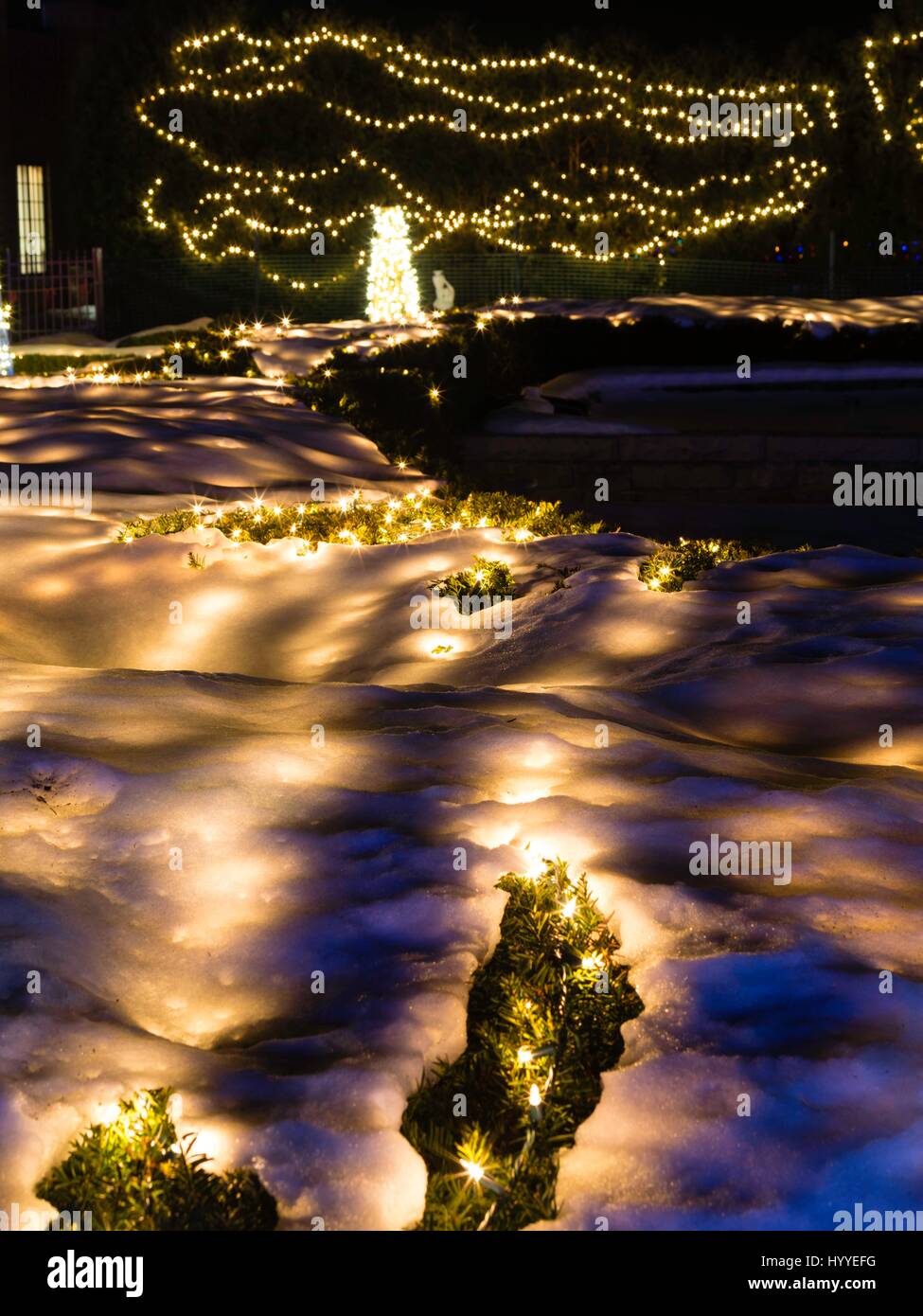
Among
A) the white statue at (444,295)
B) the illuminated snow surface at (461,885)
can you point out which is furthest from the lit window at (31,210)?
the illuminated snow surface at (461,885)

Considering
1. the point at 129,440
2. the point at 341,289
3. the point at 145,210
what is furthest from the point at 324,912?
the point at 145,210

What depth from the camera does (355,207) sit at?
2473cm

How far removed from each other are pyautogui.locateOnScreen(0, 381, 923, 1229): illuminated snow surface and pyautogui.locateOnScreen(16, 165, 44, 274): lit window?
78.3 feet

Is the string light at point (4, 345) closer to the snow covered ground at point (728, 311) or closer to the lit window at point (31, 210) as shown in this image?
the snow covered ground at point (728, 311)

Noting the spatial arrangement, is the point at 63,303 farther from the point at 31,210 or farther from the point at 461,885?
the point at 461,885

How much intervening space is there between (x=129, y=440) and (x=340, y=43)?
1612cm

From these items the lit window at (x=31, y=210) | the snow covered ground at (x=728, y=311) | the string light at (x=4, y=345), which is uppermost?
the lit window at (x=31, y=210)

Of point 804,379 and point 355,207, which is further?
point 355,207

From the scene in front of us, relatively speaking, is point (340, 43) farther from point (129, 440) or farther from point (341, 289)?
point (129, 440)

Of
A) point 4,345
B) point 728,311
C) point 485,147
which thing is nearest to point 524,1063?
point 728,311

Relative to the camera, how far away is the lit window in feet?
92.7

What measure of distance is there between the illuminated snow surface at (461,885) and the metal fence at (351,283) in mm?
17746

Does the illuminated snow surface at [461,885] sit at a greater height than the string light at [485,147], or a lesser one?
lesser

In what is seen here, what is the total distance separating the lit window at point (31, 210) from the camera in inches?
1113
